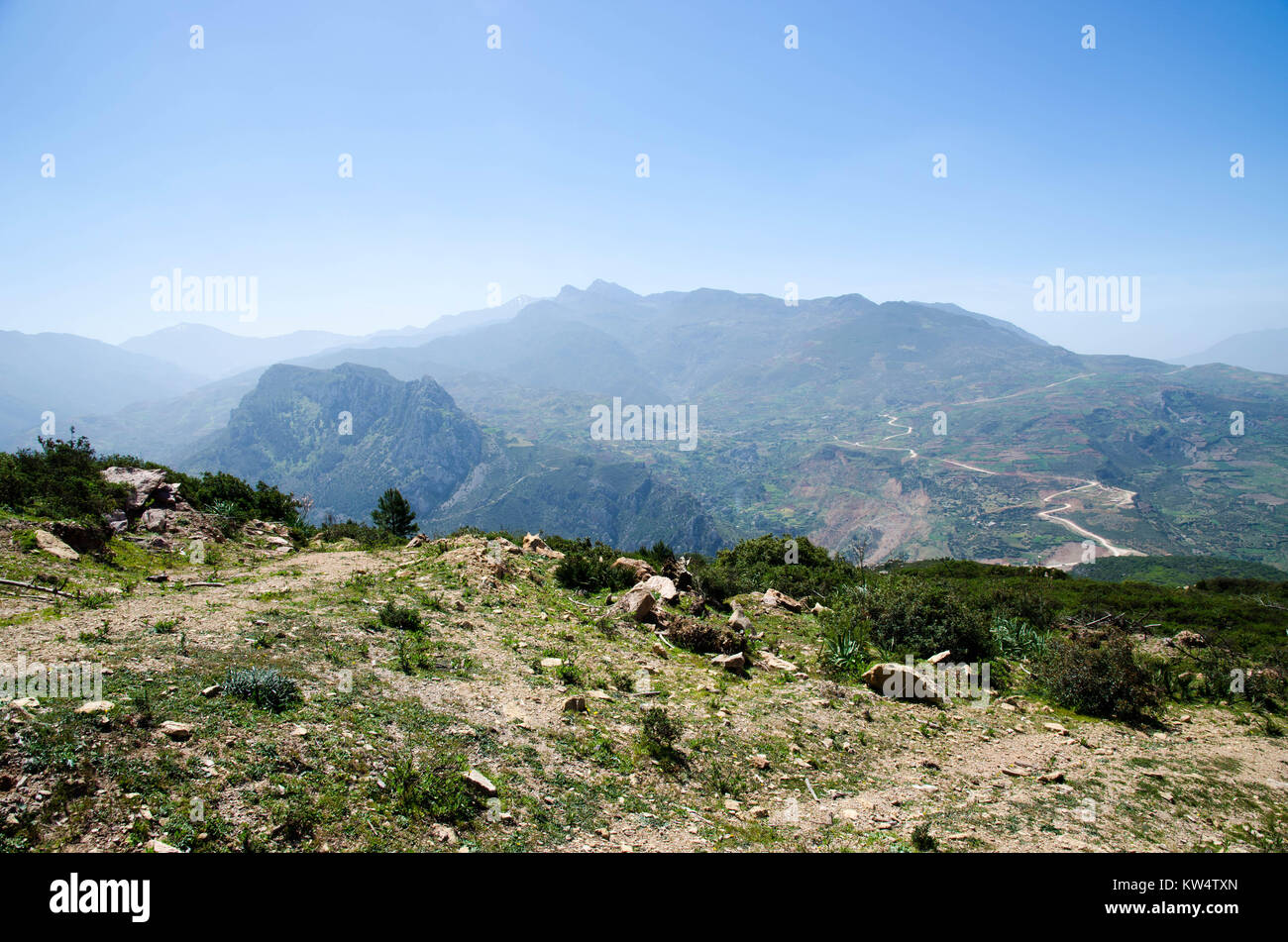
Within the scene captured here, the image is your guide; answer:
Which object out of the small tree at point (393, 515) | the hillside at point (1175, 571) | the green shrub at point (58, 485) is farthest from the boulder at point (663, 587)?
the hillside at point (1175, 571)

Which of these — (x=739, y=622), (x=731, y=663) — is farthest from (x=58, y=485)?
(x=739, y=622)

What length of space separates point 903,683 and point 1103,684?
5.08 m

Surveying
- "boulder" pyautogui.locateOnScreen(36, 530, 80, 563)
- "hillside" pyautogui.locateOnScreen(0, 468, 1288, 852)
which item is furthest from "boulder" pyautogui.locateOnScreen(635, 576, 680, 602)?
"boulder" pyautogui.locateOnScreen(36, 530, 80, 563)

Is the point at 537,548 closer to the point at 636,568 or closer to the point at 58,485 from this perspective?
the point at 636,568

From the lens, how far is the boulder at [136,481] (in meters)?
18.5

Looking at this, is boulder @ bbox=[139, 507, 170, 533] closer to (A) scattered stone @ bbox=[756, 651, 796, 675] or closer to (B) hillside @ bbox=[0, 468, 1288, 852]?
(B) hillside @ bbox=[0, 468, 1288, 852]

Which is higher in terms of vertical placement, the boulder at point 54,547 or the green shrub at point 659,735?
the boulder at point 54,547

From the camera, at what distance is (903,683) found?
13.2 m

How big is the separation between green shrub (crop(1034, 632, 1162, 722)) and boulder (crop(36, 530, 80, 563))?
2588 cm

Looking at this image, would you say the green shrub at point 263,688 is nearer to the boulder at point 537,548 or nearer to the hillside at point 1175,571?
the boulder at point 537,548

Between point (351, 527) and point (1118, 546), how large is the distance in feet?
664

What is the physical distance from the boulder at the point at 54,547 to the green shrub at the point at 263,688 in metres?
9.42

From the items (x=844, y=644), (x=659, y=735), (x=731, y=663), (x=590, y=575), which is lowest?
(x=844, y=644)
